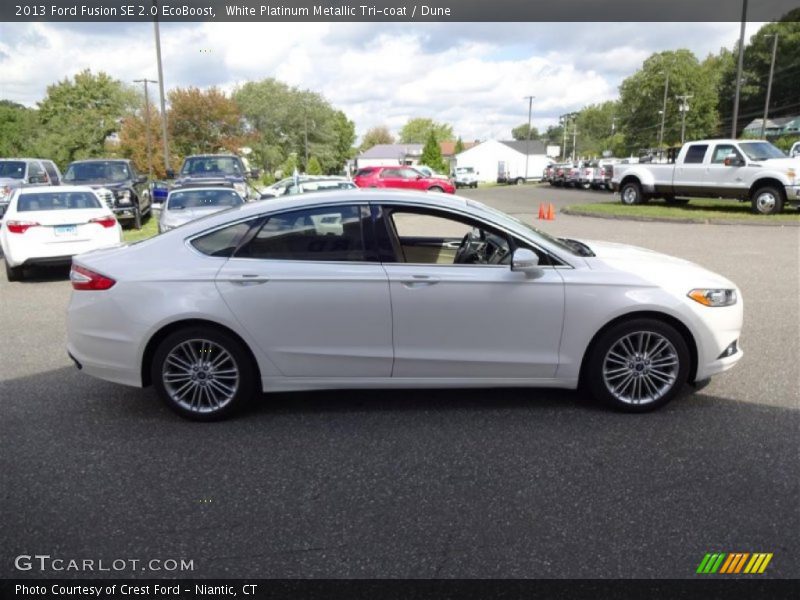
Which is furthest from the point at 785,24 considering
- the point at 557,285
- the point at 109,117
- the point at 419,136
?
the point at 419,136

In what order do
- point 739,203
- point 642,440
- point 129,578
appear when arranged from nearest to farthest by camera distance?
1. point 129,578
2. point 642,440
3. point 739,203

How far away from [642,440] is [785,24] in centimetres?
8287

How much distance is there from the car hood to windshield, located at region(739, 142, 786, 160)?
15.4 metres

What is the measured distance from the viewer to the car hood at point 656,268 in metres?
4.46

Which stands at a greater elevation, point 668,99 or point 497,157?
point 668,99

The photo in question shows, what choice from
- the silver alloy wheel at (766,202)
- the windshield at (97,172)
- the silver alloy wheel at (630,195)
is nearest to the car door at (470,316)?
the windshield at (97,172)

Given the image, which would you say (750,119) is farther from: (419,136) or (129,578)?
(129,578)

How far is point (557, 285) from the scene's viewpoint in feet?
14.2

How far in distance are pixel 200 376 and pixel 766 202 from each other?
17.7 meters

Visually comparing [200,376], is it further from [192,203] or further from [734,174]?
[734,174]

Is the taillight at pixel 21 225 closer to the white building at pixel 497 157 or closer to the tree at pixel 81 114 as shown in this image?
the tree at pixel 81 114

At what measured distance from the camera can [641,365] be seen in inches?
175

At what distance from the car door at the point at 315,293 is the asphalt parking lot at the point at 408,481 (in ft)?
1.57

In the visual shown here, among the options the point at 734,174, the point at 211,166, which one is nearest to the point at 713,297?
the point at 734,174
